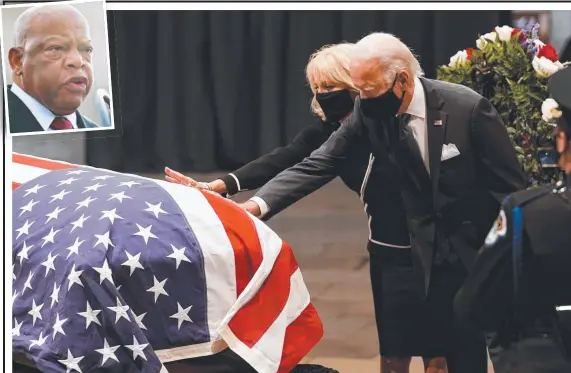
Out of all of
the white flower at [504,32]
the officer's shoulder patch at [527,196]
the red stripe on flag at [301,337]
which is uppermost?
the white flower at [504,32]

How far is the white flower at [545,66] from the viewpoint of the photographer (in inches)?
136

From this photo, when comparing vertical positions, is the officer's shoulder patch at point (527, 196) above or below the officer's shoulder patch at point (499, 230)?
above

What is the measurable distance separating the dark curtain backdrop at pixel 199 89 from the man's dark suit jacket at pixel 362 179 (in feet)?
0.15

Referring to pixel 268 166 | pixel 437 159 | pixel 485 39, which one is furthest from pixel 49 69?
pixel 485 39

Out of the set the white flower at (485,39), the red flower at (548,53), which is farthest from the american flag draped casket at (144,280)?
the red flower at (548,53)

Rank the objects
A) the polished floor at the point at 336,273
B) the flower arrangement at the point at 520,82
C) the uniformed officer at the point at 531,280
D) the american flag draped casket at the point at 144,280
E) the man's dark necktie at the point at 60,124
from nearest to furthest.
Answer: the uniformed officer at the point at 531,280
the american flag draped casket at the point at 144,280
the flower arrangement at the point at 520,82
the polished floor at the point at 336,273
the man's dark necktie at the point at 60,124

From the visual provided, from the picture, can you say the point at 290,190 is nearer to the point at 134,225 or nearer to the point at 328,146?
the point at 328,146

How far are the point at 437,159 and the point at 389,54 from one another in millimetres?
409

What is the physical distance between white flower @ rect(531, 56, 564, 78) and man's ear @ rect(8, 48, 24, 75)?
1891mm

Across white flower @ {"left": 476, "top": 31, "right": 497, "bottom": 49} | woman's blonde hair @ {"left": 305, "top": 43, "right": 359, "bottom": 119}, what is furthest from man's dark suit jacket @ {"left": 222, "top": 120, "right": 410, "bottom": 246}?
white flower @ {"left": 476, "top": 31, "right": 497, "bottom": 49}

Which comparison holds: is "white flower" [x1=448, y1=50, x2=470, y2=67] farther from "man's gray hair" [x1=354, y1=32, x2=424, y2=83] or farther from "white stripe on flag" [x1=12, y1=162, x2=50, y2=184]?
"white stripe on flag" [x1=12, y1=162, x2=50, y2=184]

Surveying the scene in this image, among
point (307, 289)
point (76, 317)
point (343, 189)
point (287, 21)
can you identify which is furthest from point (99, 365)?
point (287, 21)

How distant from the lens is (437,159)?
3488mm

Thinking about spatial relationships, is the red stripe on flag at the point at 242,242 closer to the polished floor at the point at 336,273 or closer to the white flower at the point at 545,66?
the polished floor at the point at 336,273
